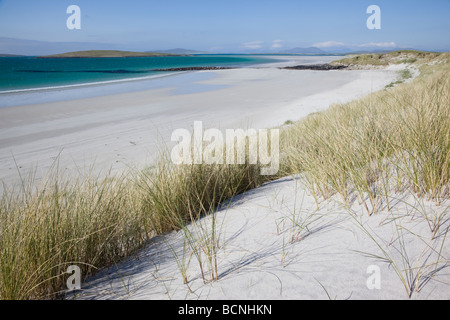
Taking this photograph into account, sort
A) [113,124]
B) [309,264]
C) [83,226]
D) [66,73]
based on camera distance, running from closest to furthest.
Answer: [309,264], [83,226], [113,124], [66,73]

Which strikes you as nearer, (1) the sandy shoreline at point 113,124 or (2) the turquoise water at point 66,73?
(1) the sandy shoreline at point 113,124

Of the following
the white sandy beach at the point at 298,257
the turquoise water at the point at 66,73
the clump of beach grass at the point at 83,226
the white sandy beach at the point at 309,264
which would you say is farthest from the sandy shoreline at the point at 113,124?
the turquoise water at the point at 66,73

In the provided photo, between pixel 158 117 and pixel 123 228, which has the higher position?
pixel 158 117

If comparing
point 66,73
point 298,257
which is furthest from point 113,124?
point 66,73

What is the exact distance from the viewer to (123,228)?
223 centimetres

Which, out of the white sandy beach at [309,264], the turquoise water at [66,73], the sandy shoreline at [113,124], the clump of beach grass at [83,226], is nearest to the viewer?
the white sandy beach at [309,264]

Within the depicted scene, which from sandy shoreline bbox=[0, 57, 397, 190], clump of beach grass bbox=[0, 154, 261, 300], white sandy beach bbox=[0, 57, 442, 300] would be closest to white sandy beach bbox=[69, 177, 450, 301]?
white sandy beach bbox=[0, 57, 442, 300]

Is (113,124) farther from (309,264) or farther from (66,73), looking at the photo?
(66,73)

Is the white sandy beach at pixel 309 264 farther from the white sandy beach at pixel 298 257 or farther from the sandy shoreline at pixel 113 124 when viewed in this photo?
the sandy shoreline at pixel 113 124

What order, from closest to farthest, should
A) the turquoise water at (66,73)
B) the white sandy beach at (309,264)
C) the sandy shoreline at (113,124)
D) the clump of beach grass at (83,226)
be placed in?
1. the white sandy beach at (309,264)
2. the clump of beach grass at (83,226)
3. the sandy shoreline at (113,124)
4. the turquoise water at (66,73)
